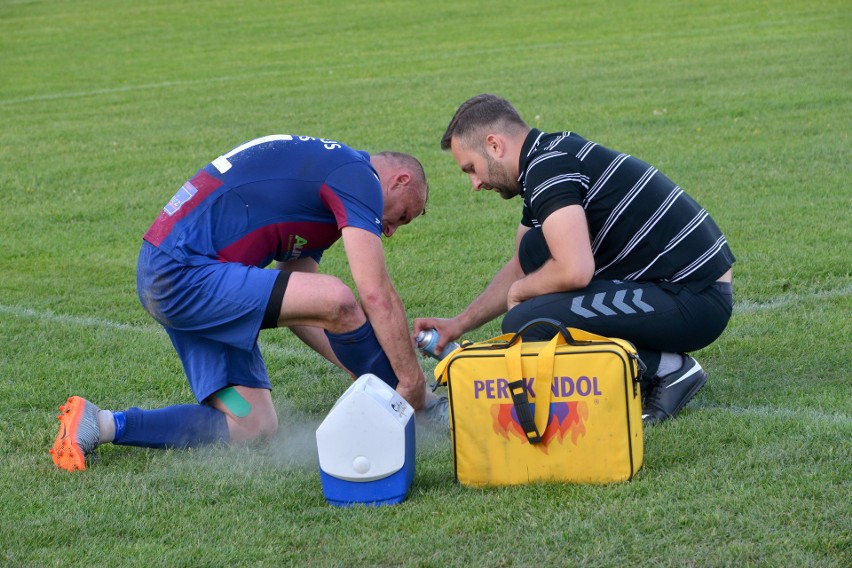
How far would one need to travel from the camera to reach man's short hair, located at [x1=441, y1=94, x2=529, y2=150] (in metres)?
4.65

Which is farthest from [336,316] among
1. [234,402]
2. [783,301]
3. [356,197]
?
[783,301]

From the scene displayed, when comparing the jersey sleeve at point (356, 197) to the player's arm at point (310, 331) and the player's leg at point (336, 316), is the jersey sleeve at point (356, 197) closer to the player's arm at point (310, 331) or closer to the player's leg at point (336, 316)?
the player's leg at point (336, 316)

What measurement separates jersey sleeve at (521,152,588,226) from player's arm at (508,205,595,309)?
0.04m

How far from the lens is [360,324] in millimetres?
4656

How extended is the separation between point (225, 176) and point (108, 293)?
2.95 m

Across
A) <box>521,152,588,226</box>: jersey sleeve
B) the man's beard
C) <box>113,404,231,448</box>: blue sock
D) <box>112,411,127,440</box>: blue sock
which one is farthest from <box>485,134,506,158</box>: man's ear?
<box>112,411,127,440</box>: blue sock

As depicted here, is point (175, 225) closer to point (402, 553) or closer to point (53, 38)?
point (402, 553)

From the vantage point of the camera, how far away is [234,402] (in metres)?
4.93

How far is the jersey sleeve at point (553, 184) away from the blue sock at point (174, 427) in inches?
64.4

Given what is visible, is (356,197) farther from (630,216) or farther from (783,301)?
(783,301)

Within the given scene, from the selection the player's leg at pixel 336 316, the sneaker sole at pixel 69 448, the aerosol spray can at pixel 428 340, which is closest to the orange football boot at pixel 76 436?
the sneaker sole at pixel 69 448

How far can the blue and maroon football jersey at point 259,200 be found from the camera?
468cm

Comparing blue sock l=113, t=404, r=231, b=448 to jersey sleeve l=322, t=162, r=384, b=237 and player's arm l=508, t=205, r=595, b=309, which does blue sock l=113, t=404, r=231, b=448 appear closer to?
jersey sleeve l=322, t=162, r=384, b=237

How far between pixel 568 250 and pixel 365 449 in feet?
3.66
